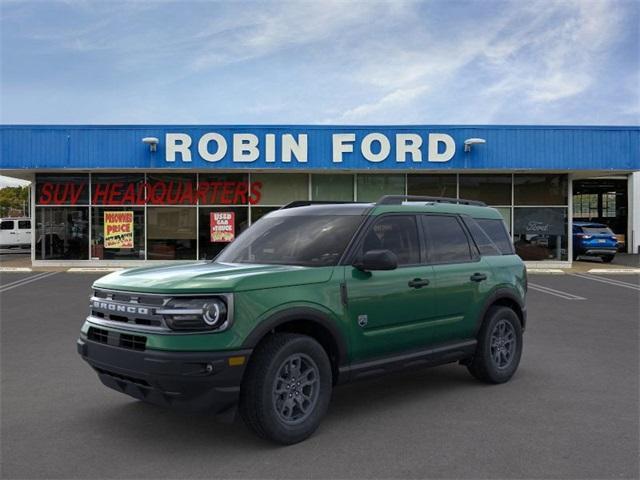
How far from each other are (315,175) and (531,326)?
1450 cm

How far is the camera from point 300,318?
4.62m

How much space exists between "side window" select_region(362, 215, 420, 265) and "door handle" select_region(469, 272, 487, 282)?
29.3 inches

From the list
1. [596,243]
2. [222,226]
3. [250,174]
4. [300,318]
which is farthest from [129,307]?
[596,243]

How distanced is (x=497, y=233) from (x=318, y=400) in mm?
3252

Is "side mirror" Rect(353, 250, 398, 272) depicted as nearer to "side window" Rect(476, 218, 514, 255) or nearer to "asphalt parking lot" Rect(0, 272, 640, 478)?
"asphalt parking lot" Rect(0, 272, 640, 478)

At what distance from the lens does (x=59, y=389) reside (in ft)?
20.0

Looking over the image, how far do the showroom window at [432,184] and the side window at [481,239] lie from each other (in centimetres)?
1685

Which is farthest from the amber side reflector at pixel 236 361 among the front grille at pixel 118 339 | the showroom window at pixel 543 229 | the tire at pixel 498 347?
the showroom window at pixel 543 229

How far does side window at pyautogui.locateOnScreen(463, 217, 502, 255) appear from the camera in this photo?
6504 millimetres

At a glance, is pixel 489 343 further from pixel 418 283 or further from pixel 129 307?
pixel 129 307

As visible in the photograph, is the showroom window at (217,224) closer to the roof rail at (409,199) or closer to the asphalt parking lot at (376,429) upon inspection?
the asphalt parking lot at (376,429)

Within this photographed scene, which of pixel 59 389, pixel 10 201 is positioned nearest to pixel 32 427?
pixel 59 389

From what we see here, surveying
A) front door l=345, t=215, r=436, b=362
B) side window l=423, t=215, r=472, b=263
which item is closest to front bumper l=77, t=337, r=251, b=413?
front door l=345, t=215, r=436, b=362

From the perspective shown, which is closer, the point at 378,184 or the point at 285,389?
the point at 285,389
